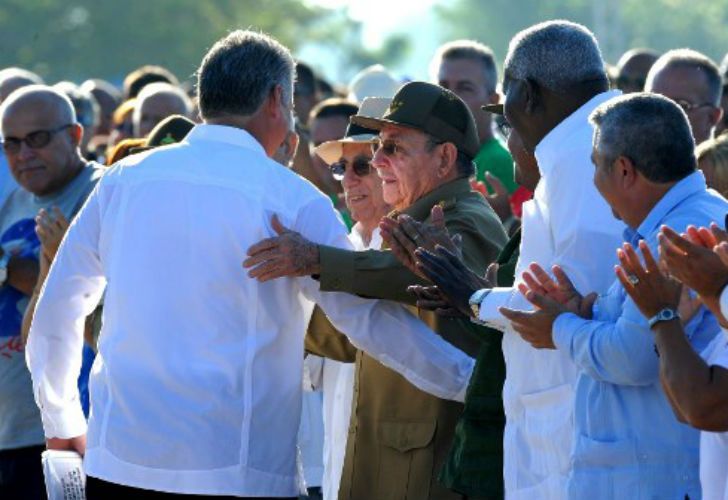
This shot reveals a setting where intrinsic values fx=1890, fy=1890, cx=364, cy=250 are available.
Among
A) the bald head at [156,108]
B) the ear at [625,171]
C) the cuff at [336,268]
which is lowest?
the cuff at [336,268]

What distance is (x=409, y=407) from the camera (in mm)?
6797

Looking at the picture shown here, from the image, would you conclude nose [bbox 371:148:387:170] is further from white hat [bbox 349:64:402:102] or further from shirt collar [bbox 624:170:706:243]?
white hat [bbox 349:64:402:102]

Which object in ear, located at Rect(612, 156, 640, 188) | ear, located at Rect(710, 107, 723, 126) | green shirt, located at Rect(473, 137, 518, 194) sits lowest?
ear, located at Rect(612, 156, 640, 188)

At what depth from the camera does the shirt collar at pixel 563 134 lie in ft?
19.1

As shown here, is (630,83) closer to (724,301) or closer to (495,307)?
(495,307)

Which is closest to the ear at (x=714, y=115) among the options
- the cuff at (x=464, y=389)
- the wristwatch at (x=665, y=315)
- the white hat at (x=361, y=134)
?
the white hat at (x=361, y=134)

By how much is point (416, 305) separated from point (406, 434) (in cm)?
60

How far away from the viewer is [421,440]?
6.71m

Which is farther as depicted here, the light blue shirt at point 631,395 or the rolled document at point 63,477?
the rolled document at point 63,477

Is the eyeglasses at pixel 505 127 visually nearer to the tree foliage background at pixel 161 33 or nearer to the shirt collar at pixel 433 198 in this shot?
the shirt collar at pixel 433 198

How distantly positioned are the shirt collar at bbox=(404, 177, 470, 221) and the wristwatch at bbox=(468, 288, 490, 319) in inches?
41.2

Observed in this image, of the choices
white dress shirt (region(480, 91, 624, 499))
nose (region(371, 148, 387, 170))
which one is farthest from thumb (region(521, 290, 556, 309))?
nose (region(371, 148, 387, 170))

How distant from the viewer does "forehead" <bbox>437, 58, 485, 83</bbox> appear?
423 inches

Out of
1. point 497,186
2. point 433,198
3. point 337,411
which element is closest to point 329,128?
point 497,186
